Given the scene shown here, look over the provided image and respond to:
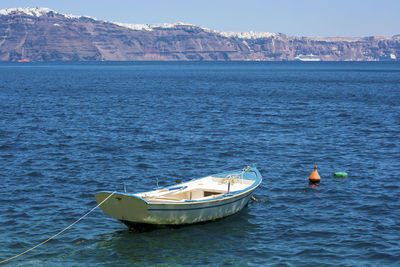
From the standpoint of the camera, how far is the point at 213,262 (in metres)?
19.3

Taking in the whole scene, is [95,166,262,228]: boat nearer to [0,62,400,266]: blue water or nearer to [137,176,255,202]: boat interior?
[137,176,255,202]: boat interior

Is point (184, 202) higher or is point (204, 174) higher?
point (184, 202)

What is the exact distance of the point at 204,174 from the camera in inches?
1300

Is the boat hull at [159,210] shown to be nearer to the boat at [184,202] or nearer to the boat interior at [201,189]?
the boat at [184,202]

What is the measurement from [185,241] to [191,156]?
57.0 ft

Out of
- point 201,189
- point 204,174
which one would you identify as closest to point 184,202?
point 201,189

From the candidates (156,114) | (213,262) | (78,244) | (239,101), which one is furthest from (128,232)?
(239,101)

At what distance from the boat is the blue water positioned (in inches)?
25.6

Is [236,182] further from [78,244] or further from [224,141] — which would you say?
[224,141]

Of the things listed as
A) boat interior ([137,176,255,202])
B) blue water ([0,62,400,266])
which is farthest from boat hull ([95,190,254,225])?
blue water ([0,62,400,266])

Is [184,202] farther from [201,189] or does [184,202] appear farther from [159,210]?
[201,189]

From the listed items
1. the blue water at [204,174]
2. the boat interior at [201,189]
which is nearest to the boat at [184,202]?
the boat interior at [201,189]

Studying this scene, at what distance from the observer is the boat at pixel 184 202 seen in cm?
2027

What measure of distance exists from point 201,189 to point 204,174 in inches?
329
